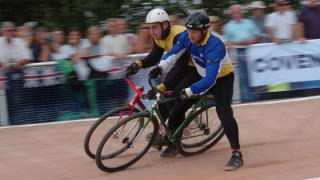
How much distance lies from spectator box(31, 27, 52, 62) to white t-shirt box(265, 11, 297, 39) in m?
3.93

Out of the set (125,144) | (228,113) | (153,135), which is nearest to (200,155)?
(153,135)

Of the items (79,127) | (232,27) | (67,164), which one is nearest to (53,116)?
(79,127)

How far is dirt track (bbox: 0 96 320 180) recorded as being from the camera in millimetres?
5852

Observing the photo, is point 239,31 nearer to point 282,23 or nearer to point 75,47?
point 282,23

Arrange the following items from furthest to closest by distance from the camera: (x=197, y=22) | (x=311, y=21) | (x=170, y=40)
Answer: (x=311, y=21), (x=170, y=40), (x=197, y=22)

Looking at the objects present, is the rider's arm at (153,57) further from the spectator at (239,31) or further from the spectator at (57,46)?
the spectator at (239,31)

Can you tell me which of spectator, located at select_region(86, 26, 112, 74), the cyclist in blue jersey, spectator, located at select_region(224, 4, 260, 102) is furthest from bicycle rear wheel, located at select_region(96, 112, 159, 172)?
spectator, located at select_region(224, 4, 260, 102)

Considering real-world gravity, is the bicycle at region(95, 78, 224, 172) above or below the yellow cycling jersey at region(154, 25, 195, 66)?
below

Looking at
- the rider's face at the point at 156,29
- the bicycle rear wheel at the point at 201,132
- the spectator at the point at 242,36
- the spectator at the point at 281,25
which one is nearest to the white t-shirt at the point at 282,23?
the spectator at the point at 281,25

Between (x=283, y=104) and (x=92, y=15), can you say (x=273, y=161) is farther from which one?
(x=92, y=15)

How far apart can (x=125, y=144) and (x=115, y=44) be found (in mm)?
3040

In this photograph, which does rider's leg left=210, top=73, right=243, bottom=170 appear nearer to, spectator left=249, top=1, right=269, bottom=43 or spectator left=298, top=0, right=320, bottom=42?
spectator left=249, top=1, right=269, bottom=43

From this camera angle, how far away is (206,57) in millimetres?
5633

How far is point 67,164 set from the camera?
6289 mm
